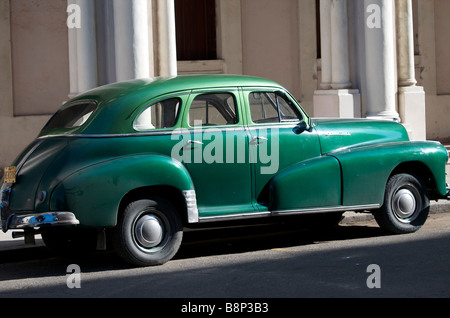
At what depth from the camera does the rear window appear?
8453 millimetres

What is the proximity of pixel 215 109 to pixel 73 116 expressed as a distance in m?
1.37

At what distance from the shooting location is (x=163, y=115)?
8.46 meters

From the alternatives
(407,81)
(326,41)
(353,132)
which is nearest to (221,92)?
(353,132)

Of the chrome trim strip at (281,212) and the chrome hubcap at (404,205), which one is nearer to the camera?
the chrome trim strip at (281,212)

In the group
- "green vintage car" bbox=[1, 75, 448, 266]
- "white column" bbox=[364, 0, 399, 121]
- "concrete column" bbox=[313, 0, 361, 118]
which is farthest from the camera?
"concrete column" bbox=[313, 0, 361, 118]

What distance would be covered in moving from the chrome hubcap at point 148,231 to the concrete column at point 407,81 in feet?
25.7

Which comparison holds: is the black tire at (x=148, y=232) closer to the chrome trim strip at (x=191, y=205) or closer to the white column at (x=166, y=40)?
the chrome trim strip at (x=191, y=205)

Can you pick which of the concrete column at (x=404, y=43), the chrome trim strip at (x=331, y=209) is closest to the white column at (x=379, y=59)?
the concrete column at (x=404, y=43)

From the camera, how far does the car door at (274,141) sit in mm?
8625

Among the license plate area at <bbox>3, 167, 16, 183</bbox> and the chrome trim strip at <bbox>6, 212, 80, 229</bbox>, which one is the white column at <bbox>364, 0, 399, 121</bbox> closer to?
the license plate area at <bbox>3, 167, 16, 183</bbox>

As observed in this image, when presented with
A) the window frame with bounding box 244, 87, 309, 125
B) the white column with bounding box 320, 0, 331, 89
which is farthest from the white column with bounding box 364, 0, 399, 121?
the window frame with bounding box 244, 87, 309, 125

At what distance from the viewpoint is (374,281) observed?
279 inches

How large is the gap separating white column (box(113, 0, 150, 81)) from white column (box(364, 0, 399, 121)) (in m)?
3.90
